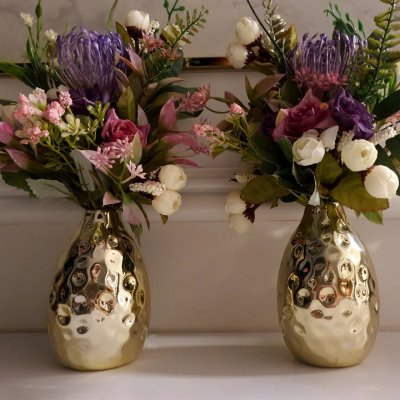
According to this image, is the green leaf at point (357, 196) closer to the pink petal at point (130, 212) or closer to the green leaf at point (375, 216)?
the green leaf at point (375, 216)

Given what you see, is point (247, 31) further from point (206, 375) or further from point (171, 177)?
point (206, 375)

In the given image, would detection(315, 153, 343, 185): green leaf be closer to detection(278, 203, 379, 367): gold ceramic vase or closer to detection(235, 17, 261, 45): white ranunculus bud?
detection(278, 203, 379, 367): gold ceramic vase

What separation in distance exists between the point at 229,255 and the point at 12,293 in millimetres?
263

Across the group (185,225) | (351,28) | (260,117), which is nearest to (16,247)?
(185,225)

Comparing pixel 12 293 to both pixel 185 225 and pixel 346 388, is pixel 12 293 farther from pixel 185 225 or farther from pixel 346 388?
pixel 346 388

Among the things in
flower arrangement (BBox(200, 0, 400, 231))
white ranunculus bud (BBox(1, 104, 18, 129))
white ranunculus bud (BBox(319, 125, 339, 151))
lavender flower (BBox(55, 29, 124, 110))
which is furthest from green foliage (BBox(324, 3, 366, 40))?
white ranunculus bud (BBox(1, 104, 18, 129))

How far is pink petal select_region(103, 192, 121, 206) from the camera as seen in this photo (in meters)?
0.61

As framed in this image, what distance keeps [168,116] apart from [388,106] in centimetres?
21

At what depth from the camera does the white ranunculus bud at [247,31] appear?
2.15 ft

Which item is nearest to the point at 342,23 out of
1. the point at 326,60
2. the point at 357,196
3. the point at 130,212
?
the point at 326,60

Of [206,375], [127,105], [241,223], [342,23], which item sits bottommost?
[206,375]

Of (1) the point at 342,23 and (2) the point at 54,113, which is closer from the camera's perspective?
(2) the point at 54,113

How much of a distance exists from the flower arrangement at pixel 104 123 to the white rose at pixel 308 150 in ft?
0.35

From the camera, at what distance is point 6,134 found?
0.62 meters
